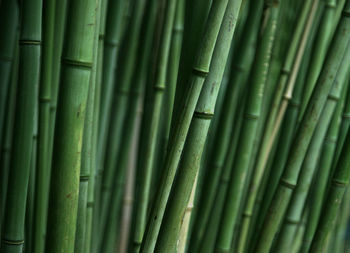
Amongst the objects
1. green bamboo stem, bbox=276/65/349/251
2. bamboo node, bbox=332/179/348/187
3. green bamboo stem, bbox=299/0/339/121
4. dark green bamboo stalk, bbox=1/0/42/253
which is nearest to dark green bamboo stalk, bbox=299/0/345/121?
green bamboo stem, bbox=299/0/339/121

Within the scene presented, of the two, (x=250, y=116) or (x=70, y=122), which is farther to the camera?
(x=250, y=116)

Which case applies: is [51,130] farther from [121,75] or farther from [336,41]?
[336,41]

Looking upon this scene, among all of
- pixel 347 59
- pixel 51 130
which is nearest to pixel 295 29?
pixel 347 59

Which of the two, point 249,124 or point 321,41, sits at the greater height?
point 321,41

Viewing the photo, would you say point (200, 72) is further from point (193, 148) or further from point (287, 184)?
point (287, 184)

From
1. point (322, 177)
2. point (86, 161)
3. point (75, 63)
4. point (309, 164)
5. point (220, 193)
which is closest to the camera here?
point (75, 63)

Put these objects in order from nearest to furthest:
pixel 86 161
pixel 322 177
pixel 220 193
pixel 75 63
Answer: pixel 75 63
pixel 86 161
pixel 322 177
pixel 220 193

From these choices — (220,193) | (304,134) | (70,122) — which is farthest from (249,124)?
(70,122)
